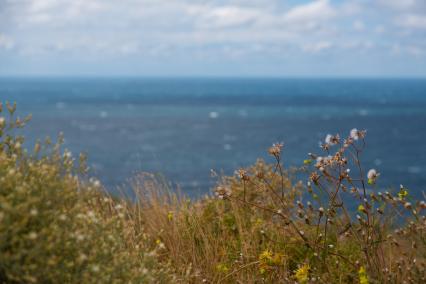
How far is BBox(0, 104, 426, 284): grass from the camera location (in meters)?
3.45

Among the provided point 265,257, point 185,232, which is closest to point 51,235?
point 265,257

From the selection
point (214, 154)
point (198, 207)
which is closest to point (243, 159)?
point (214, 154)

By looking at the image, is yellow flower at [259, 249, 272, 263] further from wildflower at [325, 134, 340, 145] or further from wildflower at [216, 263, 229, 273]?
wildflower at [325, 134, 340, 145]

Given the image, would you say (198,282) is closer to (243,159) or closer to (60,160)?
(60,160)

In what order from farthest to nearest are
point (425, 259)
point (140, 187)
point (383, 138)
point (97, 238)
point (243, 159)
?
point (383, 138)
point (243, 159)
point (140, 187)
point (425, 259)
point (97, 238)

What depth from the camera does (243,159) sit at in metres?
69.4

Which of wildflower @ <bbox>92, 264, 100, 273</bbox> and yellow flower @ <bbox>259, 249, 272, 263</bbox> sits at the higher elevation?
wildflower @ <bbox>92, 264, 100, 273</bbox>

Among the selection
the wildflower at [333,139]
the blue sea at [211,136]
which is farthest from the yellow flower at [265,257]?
the blue sea at [211,136]

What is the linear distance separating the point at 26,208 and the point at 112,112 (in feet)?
475

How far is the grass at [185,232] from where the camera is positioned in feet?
11.3

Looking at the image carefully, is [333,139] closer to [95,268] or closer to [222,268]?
[222,268]

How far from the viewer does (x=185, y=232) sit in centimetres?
630

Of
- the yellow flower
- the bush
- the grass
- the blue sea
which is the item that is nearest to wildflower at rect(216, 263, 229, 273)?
the grass

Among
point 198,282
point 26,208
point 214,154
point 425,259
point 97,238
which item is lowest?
point 214,154
